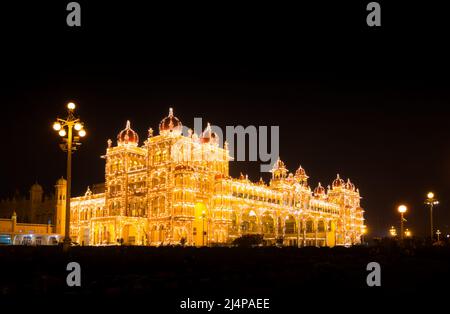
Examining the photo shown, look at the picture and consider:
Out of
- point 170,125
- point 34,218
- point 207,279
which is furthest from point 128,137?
point 207,279

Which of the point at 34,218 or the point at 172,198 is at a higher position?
the point at 172,198

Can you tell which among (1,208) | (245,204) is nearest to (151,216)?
(245,204)

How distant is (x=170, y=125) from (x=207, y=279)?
4981 cm

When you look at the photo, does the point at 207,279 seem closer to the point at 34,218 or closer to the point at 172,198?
the point at 172,198

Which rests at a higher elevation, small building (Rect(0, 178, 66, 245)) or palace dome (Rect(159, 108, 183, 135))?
palace dome (Rect(159, 108, 183, 135))

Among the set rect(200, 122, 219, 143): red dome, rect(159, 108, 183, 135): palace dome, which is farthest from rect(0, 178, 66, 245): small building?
rect(200, 122, 219, 143): red dome

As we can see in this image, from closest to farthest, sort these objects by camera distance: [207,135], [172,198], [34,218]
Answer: [172,198]
[207,135]
[34,218]

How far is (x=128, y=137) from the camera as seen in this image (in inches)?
2810

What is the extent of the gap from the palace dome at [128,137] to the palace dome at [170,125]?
6873 mm

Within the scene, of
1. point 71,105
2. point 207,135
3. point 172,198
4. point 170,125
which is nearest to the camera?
point 71,105

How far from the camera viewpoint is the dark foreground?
12.7 meters

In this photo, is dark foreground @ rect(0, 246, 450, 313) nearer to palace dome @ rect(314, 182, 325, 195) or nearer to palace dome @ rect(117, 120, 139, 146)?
palace dome @ rect(117, 120, 139, 146)

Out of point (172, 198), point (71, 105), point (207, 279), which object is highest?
point (71, 105)
